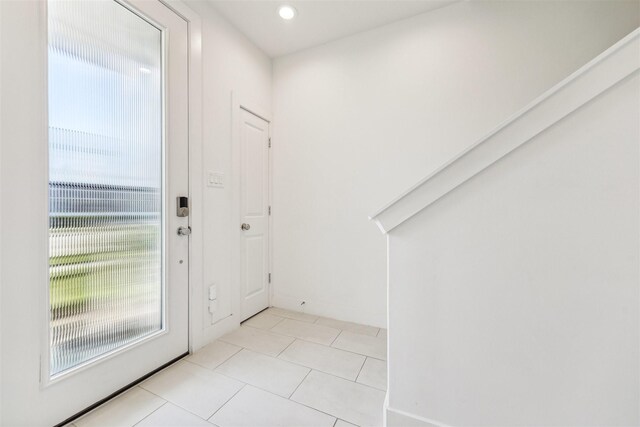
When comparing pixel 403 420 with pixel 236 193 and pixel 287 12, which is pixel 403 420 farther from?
pixel 287 12

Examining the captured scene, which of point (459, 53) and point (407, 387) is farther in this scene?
point (459, 53)

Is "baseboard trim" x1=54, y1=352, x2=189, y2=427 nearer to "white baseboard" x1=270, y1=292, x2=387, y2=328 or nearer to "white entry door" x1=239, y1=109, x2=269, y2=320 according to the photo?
"white entry door" x1=239, y1=109, x2=269, y2=320

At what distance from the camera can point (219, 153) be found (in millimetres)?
2178

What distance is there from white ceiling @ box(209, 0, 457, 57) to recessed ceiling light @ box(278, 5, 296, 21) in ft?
0.11

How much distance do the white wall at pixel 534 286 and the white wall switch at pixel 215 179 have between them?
5.05ft

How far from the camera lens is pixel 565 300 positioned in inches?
38.8

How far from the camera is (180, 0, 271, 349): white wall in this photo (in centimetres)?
205

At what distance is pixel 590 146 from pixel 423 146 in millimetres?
1340

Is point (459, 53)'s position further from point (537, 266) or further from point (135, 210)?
point (135, 210)

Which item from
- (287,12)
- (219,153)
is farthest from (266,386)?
(287,12)

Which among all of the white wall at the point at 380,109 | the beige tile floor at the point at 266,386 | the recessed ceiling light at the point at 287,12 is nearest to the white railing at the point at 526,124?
the beige tile floor at the point at 266,386

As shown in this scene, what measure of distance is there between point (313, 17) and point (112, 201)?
2120 mm

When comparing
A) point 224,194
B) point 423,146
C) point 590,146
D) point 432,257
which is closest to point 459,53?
point 423,146

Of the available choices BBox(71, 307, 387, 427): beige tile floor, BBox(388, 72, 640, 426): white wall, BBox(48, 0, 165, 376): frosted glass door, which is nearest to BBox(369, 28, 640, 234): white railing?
BBox(388, 72, 640, 426): white wall
